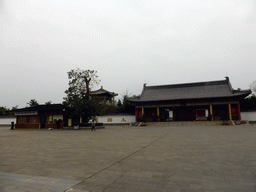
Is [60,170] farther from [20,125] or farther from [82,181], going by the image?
[20,125]

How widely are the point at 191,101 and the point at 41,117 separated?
73.8ft

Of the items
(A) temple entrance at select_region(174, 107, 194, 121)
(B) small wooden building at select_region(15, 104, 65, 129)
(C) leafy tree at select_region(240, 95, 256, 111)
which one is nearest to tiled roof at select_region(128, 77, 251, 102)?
(A) temple entrance at select_region(174, 107, 194, 121)

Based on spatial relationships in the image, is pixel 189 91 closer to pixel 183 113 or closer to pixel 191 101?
pixel 191 101

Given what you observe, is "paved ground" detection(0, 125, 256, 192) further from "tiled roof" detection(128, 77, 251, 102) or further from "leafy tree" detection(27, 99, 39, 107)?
"leafy tree" detection(27, 99, 39, 107)

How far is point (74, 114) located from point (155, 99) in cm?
1317

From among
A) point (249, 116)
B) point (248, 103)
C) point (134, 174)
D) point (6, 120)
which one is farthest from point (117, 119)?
point (134, 174)

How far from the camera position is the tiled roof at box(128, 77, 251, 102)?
26.1 meters

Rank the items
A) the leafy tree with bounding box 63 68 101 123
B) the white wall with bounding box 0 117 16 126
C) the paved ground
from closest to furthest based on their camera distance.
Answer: the paved ground, the leafy tree with bounding box 63 68 101 123, the white wall with bounding box 0 117 16 126

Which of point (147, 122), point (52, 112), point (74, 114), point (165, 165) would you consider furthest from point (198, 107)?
point (165, 165)

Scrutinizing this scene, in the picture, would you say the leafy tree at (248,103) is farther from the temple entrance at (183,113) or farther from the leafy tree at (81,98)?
the leafy tree at (81,98)

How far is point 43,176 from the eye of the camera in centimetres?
411

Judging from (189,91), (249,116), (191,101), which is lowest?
(249,116)

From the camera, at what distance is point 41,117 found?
81.4 feet

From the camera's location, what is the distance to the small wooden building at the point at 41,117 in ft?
77.9
